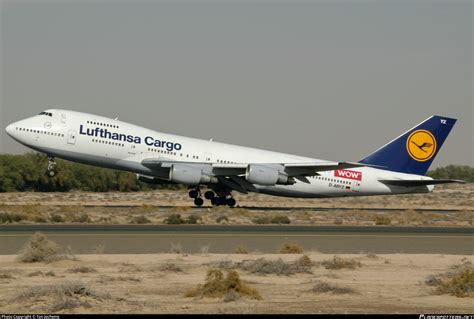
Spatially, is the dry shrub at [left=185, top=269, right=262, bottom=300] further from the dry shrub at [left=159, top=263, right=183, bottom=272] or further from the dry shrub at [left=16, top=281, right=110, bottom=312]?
the dry shrub at [left=159, top=263, right=183, bottom=272]

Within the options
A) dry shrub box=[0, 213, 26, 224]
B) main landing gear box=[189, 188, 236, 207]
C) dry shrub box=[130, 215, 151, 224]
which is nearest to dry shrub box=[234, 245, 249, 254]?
dry shrub box=[130, 215, 151, 224]

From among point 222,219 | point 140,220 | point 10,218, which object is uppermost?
point 222,219

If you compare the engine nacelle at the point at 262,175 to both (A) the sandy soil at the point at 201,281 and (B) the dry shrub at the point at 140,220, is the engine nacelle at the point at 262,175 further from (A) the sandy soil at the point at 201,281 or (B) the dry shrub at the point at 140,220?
(A) the sandy soil at the point at 201,281

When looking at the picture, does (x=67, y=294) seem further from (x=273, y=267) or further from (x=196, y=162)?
(x=196, y=162)

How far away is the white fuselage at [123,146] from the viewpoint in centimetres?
4131

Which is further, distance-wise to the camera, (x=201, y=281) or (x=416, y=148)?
(x=416, y=148)

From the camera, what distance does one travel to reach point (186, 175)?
41.2 m

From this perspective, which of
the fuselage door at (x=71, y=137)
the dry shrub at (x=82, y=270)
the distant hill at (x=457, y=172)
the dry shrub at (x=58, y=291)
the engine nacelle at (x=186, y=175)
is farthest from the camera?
the distant hill at (x=457, y=172)

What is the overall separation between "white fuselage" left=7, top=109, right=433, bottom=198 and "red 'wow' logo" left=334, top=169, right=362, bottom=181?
0.37 meters

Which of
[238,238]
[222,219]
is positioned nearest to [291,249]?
[238,238]

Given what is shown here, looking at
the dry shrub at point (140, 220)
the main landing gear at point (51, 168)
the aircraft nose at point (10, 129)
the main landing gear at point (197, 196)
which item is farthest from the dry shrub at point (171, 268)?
the aircraft nose at point (10, 129)

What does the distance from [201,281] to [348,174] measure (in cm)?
2847

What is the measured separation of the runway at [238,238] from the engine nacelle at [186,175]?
7924 millimetres

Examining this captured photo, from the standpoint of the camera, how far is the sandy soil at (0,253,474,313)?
48.5ft
